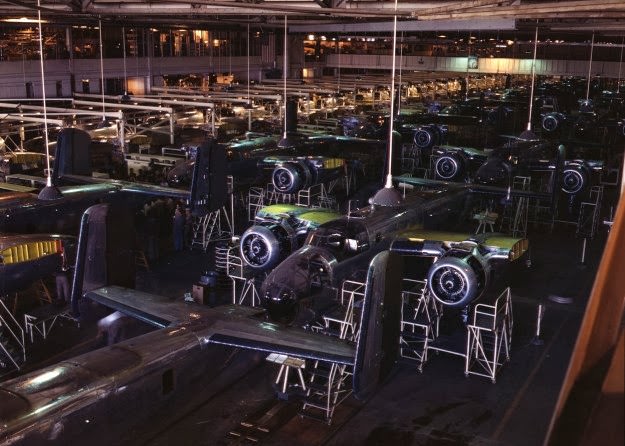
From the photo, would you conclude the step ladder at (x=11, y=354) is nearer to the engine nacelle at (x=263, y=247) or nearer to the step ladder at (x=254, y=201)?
the engine nacelle at (x=263, y=247)

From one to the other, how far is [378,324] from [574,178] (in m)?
20.4

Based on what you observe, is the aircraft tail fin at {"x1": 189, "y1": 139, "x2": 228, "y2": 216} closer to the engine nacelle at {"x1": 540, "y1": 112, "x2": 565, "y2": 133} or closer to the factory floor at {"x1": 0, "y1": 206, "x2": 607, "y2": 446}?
the factory floor at {"x1": 0, "y1": 206, "x2": 607, "y2": 446}

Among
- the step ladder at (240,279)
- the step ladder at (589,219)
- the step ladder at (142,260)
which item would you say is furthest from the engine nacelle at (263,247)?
the step ladder at (589,219)

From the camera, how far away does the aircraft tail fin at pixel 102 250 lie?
46.4 ft

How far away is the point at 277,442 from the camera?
42.3ft

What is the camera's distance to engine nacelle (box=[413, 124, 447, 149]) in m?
37.8

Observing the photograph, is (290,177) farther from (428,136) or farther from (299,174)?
(428,136)

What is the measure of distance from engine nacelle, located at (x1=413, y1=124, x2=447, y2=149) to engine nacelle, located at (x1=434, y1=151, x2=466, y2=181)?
6.24m

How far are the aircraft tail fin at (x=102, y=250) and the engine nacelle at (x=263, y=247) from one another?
16.3ft

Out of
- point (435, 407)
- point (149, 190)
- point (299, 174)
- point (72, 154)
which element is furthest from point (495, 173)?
point (72, 154)

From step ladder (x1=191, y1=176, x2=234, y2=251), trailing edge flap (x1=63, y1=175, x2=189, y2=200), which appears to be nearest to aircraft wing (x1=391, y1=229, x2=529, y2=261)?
step ladder (x1=191, y1=176, x2=234, y2=251)

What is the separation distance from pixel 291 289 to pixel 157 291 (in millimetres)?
6601

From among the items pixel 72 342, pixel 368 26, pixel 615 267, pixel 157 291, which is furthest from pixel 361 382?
pixel 368 26

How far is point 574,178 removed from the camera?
29.0 m
